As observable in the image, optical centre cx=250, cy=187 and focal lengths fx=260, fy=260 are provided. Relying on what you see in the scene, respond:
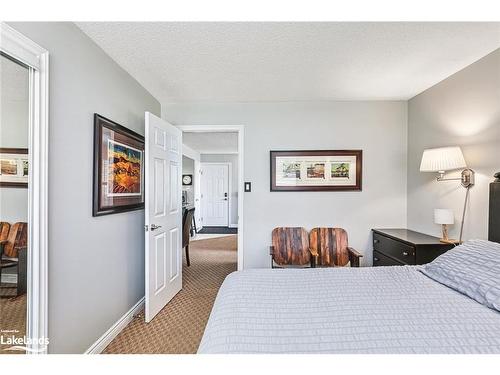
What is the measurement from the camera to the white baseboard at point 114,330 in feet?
6.52

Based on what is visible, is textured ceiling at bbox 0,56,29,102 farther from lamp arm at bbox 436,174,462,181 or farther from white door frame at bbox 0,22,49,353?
lamp arm at bbox 436,174,462,181

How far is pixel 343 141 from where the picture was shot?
10.7 feet

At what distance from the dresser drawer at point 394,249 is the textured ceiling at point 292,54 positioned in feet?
5.39

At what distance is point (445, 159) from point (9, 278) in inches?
128

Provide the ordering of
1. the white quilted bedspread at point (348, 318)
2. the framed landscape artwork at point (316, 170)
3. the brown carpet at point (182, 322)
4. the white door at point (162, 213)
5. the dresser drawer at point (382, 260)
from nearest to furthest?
1. the white quilted bedspread at point (348, 318)
2. the brown carpet at point (182, 322)
3. the white door at point (162, 213)
4. the dresser drawer at point (382, 260)
5. the framed landscape artwork at point (316, 170)

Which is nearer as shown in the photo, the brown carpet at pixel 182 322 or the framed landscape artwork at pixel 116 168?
the framed landscape artwork at pixel 116 168

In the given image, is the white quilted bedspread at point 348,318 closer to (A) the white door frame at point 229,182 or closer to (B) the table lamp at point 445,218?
(B) the table lamp at point 445,218

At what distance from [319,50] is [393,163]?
1.91m

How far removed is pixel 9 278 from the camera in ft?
4.48

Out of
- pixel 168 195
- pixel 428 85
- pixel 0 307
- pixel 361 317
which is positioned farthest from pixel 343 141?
pixel 0 307

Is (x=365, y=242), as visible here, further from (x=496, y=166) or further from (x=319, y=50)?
(x=319, y=50)

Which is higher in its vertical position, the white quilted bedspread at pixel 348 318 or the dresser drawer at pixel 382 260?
the white quilted bedspread at pixel 348 318

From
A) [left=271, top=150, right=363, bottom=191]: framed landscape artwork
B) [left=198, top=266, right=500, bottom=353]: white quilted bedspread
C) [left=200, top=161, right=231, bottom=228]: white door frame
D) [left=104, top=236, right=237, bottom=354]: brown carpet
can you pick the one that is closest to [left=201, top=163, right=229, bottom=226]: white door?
[left=200, top=161, right=231, bottom=228]: white door frame

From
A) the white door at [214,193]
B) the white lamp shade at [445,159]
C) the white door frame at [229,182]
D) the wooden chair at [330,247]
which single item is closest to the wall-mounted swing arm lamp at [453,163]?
the white lamp shade at [445,159]
